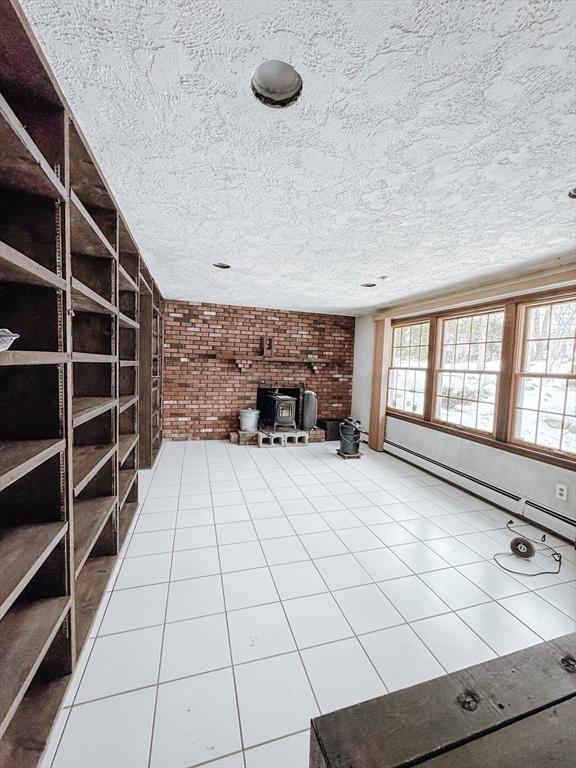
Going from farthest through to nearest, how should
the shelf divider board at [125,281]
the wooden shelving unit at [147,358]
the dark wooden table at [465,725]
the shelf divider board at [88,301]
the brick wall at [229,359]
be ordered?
1. the brick wall at [229,359]
2. the wooden shelving unit at [147,358]
3. the shelf divider board at [125,281]
4. the shelf divider board at [88,301]
5. the dark wooden table at [465,725]

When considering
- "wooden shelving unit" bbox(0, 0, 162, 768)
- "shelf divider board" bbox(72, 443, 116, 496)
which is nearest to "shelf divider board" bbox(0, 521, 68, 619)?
"wooden shelving unit" bbox(0, 0, 162, 768)

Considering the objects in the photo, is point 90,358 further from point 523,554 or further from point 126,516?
point 523,554

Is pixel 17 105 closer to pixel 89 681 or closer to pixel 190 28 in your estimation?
pixel 190 28

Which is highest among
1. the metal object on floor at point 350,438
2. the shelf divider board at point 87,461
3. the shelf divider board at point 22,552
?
the shelf divider board at point 87,461

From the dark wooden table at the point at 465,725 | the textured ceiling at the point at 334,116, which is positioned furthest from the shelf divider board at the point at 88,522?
the textured ceiling at the point at 334,116

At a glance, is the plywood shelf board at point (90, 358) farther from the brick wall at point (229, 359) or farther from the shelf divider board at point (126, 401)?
the brick wall at point (229, 359)

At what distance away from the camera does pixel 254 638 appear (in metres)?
1.68

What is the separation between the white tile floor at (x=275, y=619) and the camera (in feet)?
4.13

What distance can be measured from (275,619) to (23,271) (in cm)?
204

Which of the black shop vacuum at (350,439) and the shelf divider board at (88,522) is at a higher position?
the shelf divider board at (88,522)

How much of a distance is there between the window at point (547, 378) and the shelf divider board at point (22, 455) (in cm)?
387

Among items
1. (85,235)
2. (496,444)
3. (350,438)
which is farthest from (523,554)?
(85,235)

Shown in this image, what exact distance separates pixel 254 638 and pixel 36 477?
1351mm

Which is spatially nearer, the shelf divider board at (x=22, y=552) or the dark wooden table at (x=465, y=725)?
the dark wooden table at (x=465, y=725)
